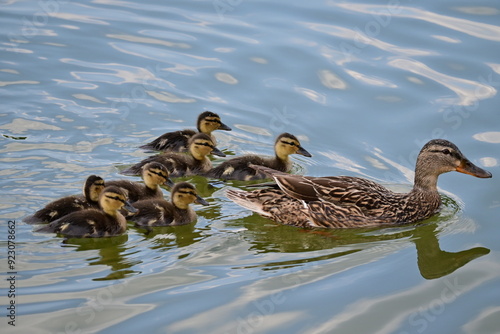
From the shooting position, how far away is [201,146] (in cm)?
764

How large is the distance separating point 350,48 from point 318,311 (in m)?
4.91

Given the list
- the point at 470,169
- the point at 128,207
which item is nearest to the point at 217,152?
the point at 128,207

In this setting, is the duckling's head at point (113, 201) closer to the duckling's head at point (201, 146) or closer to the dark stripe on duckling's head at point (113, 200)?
the dark stripe on duckling's head at point (113, 200)

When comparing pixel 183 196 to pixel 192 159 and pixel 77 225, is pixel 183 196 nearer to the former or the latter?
pixel 77 225

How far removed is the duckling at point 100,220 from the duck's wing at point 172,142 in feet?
5.05

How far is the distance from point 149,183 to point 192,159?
2.79 ft

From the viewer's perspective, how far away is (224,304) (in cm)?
524

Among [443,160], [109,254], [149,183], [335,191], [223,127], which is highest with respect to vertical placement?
[443,160]

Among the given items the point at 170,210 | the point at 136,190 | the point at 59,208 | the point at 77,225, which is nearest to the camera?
the point at 77,225

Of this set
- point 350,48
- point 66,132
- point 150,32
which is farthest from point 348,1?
point 66,132

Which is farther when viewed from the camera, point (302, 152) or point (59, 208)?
point (302, 152)

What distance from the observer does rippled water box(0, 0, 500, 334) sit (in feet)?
17.3

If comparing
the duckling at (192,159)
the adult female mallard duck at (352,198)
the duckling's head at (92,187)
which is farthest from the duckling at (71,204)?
the adult female mallard duck at (352,198)

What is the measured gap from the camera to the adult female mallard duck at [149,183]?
6.86m
